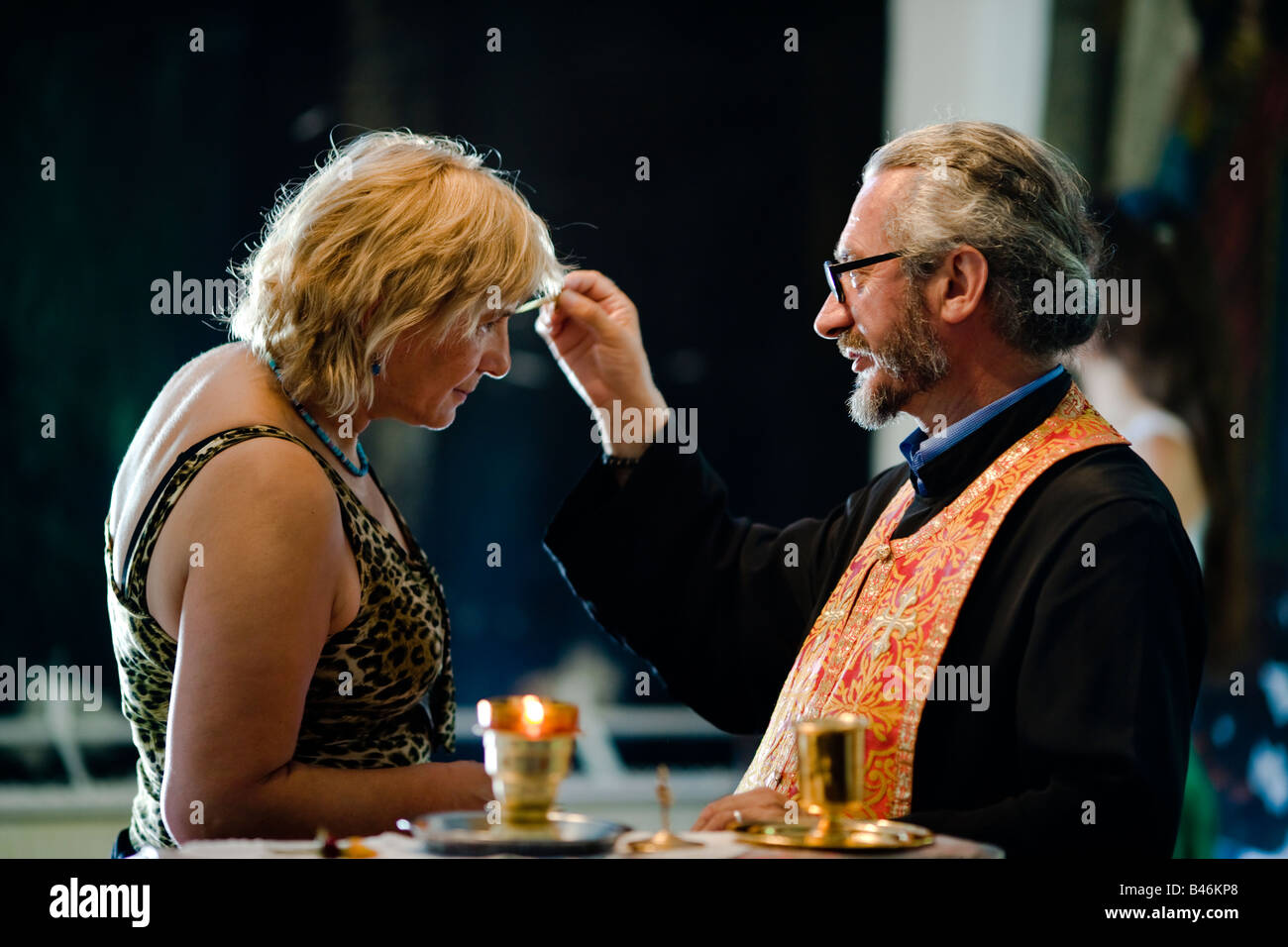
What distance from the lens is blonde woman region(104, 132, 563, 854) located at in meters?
1.90

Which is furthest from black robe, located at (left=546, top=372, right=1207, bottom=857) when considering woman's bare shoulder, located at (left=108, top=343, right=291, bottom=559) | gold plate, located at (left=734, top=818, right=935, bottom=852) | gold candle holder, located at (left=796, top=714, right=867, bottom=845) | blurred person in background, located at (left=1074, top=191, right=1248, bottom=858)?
blurred person in background, located at (left=1074, top=191, right=1248, bottom=858)

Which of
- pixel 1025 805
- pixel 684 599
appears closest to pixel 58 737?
pixel 684 599

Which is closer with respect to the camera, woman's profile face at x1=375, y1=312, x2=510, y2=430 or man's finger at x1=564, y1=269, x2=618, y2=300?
woman's profile face at x1=375, y1=312, x2=510, y2=430

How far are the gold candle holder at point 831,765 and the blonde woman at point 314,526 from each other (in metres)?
0.74

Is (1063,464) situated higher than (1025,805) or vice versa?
(1063,464)

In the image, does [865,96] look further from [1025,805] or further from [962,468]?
[1025,805]

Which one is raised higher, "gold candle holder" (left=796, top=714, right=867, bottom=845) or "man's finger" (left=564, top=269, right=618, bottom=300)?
"man's finger" (left=564, top=269, right=618, bottom=300)

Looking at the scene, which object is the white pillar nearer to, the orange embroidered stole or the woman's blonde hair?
the orange embroidered stole

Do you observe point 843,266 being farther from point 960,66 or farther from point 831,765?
point 960,66

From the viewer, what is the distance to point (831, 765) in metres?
1.57

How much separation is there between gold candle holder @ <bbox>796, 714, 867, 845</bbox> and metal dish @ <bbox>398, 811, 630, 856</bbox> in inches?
9.2

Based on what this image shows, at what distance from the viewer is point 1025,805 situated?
73.9 inches

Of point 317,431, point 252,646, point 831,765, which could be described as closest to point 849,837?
point 831,765
